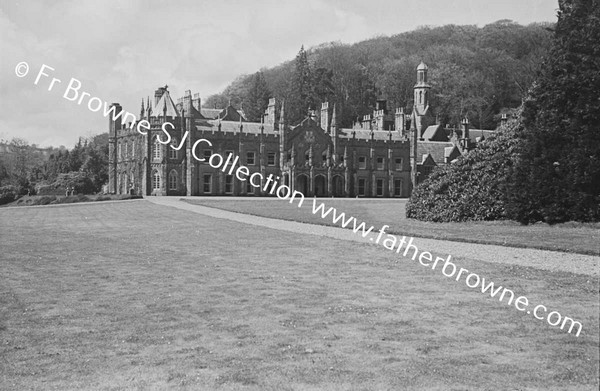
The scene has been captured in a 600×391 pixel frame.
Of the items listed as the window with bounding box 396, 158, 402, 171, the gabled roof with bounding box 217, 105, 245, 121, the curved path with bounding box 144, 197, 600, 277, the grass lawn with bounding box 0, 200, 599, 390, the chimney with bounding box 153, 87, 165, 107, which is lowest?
the grass lawn with bounding box 0, 200, 599, 390

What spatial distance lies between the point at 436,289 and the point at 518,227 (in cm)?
1395

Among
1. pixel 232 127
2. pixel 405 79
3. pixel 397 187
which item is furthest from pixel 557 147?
pixel 405 79

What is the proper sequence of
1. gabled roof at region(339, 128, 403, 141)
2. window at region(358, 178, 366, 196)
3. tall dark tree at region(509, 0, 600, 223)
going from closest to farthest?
tall dark tree at region(509, 0, 600, 223)
window at region(358, 178, 366, 196)
gabled roof at region(339, 128, 403, 141)

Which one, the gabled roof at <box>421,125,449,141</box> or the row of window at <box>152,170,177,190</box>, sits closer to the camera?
the row of window at <box>152,170,177,190</box>

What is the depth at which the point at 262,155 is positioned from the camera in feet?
214

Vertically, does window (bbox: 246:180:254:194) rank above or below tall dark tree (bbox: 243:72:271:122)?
below

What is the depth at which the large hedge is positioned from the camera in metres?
26.5

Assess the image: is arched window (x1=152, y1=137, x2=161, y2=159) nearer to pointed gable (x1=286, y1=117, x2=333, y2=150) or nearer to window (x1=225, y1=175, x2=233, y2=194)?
window (x1=225, y1=175, x2=233, y2=194)

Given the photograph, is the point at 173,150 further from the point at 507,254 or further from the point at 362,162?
the point at 507,254

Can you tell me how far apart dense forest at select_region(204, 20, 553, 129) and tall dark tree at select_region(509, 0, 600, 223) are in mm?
61151

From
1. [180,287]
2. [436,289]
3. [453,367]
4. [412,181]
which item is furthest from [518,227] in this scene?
[412,181]

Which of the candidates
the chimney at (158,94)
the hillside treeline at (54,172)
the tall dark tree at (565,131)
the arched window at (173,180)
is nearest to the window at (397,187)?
the arched window at (173,180)

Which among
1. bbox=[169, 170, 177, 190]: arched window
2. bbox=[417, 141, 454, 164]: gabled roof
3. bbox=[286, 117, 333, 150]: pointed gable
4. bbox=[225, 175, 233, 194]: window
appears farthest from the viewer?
bbox=[417, 141, 454, 164]: gabled roof

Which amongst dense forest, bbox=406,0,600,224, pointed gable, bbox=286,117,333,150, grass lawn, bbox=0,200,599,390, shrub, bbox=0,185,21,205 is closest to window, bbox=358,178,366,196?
pointed gable, bbox=286,117,333,150
